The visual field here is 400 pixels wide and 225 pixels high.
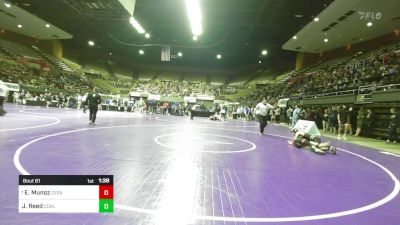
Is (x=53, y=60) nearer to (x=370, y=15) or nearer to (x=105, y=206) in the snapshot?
(x=370, y=15)

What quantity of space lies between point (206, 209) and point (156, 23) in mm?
26037

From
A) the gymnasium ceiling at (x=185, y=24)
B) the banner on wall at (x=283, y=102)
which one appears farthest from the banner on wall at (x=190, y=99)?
the banner on wall at (x=283, y=102)

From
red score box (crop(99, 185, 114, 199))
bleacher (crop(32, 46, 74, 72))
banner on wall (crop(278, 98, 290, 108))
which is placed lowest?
red score box (crop(99, 185, 114, 199))

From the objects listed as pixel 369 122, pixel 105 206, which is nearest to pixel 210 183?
pixel 105 206

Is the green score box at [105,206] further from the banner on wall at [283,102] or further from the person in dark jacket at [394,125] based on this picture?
the banner on wall at [283,102]

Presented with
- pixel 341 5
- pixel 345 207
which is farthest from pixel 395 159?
pixel 341 5

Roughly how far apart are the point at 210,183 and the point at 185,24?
966 inches

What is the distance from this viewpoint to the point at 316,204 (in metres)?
3.90

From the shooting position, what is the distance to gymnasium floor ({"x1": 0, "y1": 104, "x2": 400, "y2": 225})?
327 centimetres
